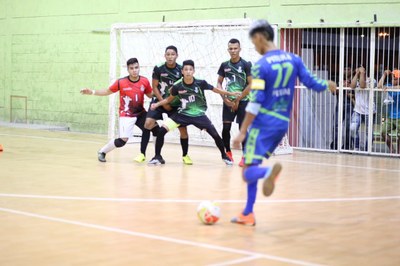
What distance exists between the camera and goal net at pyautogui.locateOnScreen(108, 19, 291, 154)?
→ 1641 cm

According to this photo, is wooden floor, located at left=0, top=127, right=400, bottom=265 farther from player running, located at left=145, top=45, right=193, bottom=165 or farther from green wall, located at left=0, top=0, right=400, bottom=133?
green wall, located at left=0, top=0, right=400, bottom=133

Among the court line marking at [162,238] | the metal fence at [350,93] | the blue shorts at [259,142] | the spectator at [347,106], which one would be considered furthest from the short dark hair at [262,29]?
the spectator at [347,106]

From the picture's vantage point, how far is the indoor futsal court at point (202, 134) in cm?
675

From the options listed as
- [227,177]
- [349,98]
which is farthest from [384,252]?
[349,98]

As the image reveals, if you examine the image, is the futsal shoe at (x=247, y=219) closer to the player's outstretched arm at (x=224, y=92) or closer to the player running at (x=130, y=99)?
the player's outstretched arm at (x=224, y=92)

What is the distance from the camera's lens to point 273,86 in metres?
7.14

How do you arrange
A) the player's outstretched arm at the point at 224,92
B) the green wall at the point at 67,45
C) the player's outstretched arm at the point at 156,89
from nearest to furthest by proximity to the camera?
the player's outstretched arm at the point at 224,92
the player's outstretched arm at the point at 156,89
the green wall at the point at 67,45

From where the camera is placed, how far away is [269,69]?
7066mm

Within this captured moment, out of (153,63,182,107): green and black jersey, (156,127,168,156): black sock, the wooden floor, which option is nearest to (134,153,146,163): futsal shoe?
the wooden floor

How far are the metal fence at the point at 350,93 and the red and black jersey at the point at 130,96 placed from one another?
4.44 metres

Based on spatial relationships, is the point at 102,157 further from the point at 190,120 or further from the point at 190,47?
the point at 190,47

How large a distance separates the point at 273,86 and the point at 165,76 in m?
6.28

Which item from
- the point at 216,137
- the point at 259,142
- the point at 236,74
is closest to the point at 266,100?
the point at 259,142

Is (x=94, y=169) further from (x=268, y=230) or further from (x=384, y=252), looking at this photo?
(x=384, y=252)
